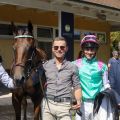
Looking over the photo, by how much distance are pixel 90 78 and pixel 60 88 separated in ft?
1.55

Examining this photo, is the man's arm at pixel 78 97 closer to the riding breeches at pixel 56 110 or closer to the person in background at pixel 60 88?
the person in background at pixel 60 88

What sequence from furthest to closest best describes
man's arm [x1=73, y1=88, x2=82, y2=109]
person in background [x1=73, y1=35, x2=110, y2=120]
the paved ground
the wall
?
the wall
the paved ground
person in background [x1=73, y1=35, x2=110, y2=120]
man's arm [x1=73, y1=88, x2=82, y2=109]

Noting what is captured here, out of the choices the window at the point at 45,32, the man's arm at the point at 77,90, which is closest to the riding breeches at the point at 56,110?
the man's arm at the point at 77,90

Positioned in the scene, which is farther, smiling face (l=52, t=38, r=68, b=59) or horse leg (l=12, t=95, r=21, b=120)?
horse leg (l=12, t=95, r=21, b=120)

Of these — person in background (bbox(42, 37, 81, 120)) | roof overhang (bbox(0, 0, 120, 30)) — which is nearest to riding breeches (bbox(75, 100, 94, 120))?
person in background (bbox(42, 37, 81, 120))

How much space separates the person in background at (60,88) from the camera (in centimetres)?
465

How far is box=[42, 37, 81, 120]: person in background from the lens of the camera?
4648 mm

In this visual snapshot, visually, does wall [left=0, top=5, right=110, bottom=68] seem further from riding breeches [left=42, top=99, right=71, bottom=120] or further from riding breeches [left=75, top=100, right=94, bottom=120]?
riding breeches [left=42, top=99, right=71, bottom=120]

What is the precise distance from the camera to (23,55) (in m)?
5.52

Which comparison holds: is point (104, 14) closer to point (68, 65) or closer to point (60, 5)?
point (60, 5)

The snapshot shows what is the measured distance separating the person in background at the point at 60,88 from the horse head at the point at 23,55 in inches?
22.3

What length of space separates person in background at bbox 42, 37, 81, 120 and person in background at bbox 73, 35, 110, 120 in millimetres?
268

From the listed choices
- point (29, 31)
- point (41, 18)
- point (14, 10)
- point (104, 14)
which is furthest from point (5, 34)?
point (29, 31)

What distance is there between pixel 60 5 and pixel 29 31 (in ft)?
27.4
